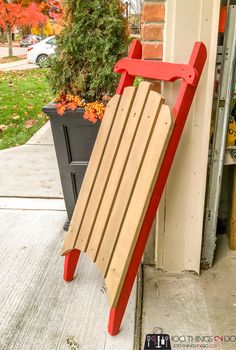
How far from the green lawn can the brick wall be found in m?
1.50

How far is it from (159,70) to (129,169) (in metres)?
0.50

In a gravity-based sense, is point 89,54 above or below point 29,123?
above

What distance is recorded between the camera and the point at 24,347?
1912 mm

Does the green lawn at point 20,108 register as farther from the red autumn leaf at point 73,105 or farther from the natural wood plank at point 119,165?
the natural wood plank at point 119,165

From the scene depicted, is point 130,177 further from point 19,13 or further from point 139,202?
point 19,13

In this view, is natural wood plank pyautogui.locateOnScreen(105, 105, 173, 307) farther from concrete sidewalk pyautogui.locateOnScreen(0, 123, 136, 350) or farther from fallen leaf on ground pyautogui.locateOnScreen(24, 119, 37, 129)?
fallen leaf on ground pyautogui.locateOnScreen(24, 119, 37, 129)

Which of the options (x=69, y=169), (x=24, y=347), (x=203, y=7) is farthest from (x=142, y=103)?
(x=24, y=347)

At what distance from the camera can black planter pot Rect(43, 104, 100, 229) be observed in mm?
2664

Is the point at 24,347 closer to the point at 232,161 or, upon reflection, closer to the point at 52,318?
the point at 52,318

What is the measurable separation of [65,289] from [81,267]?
241 millimetres

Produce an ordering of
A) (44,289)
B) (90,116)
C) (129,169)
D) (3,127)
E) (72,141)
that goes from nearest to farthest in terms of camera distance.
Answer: (129,169) < (44,289) < (90,116) < (72,141) < (3,127)

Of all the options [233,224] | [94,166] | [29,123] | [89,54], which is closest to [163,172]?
[94,166]

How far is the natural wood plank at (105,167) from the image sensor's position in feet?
6.83

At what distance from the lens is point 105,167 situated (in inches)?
84.5
